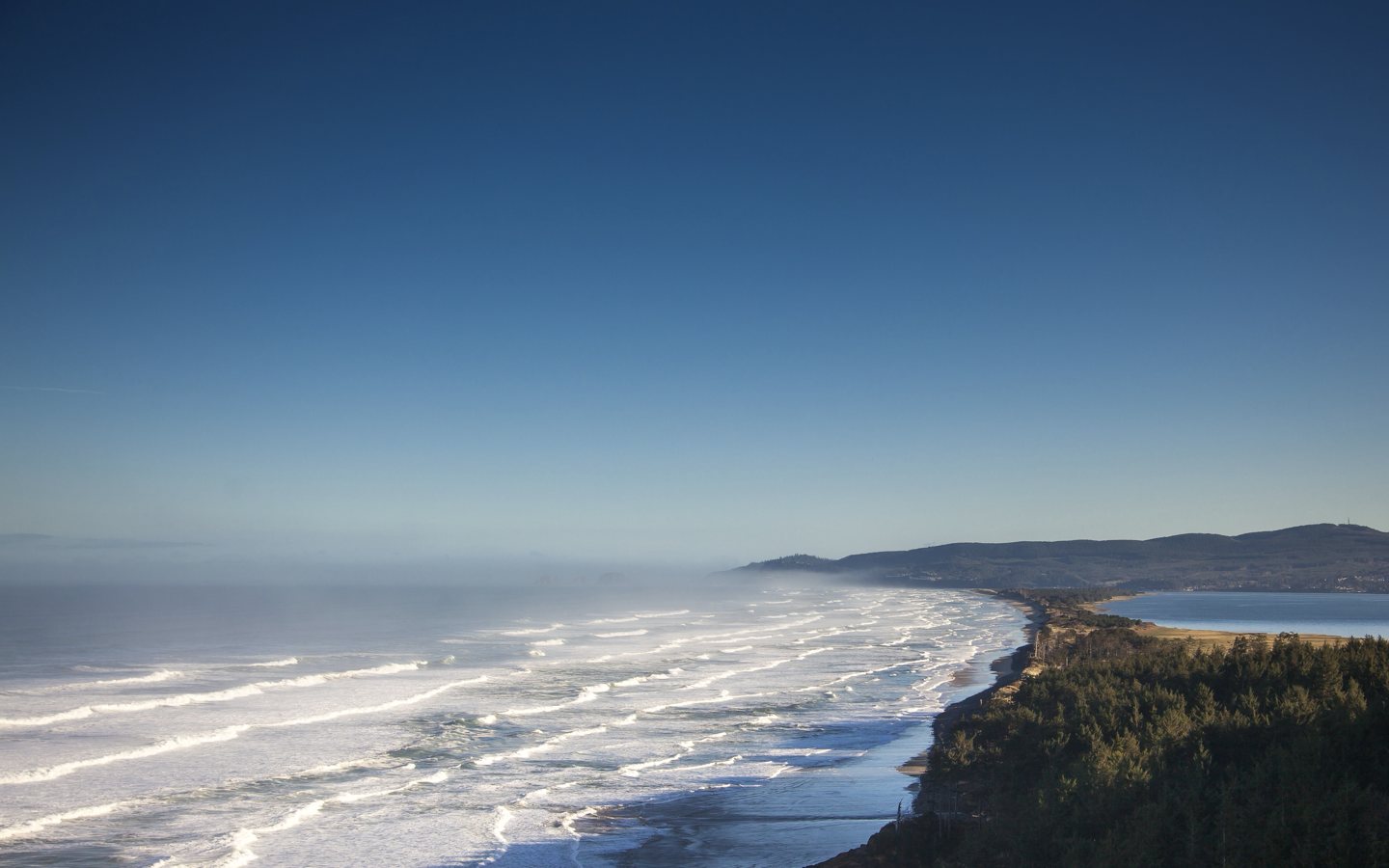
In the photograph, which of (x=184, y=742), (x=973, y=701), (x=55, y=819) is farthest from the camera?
(x=973, y=701)

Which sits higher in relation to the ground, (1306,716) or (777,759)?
(1306,716)

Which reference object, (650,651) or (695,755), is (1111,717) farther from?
(650,651)

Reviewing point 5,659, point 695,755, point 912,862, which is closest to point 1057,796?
point 912,862

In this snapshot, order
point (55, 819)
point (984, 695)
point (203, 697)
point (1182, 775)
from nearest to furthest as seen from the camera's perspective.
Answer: point (1182, 775), point (55, 819), point (984, 695), point (203, 697)

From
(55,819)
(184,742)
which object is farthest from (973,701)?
(55,819)

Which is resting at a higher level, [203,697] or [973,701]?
[203,697]

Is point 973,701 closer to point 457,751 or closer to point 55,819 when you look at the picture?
point 457,751
